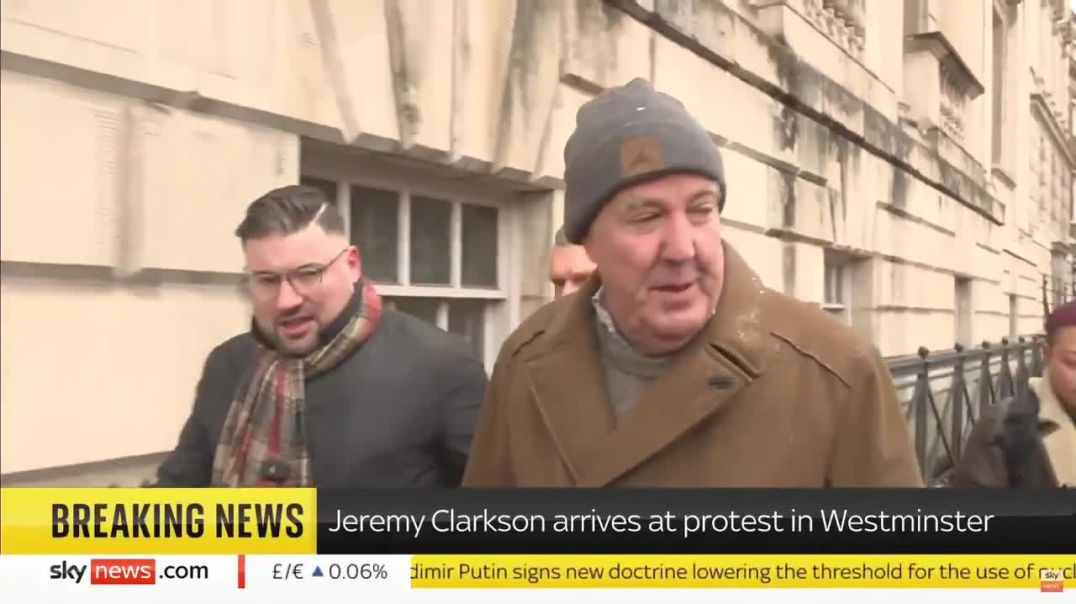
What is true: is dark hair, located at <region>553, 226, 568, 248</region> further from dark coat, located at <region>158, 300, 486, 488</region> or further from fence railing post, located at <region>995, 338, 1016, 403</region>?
fence railing post, located at <region>995, 338, 1016, 403</region>

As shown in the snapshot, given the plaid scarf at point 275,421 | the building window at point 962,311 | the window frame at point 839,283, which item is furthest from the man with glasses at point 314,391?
the building window at point 962,311

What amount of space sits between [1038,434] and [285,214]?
3.63 ft

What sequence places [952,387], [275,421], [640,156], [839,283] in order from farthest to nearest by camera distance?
1. [839,283]
2. [952,387]
3. [275,421]
4. [640,156]

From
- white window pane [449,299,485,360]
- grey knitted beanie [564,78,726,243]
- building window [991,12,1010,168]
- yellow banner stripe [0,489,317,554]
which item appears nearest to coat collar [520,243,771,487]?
grey knitted beanie [564,78,726,243]

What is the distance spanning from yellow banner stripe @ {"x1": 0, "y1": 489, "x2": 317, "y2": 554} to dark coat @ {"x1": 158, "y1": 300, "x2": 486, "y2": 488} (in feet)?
0.14

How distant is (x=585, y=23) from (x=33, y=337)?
3.69ft

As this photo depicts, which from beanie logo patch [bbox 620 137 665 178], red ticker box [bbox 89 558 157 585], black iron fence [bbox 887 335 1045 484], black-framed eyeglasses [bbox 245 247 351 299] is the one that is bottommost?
red ticker box [bbox 89 558 157 585]

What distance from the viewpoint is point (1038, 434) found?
139cm

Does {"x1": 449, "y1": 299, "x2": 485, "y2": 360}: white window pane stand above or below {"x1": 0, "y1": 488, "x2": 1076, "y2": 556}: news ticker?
above

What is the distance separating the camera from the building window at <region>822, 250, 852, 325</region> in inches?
62.5

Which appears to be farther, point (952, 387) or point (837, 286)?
point (837, 286)

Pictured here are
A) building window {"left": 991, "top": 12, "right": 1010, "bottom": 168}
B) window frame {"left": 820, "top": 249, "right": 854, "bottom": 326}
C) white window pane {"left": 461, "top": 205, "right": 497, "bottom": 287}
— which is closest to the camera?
window frame {"left": 820, "top": 249, "right": 854, "bottom": 326}

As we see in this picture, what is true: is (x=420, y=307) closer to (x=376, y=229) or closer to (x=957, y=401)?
(x=376, y=229)

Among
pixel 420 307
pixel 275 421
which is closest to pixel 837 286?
pixel 420 307
